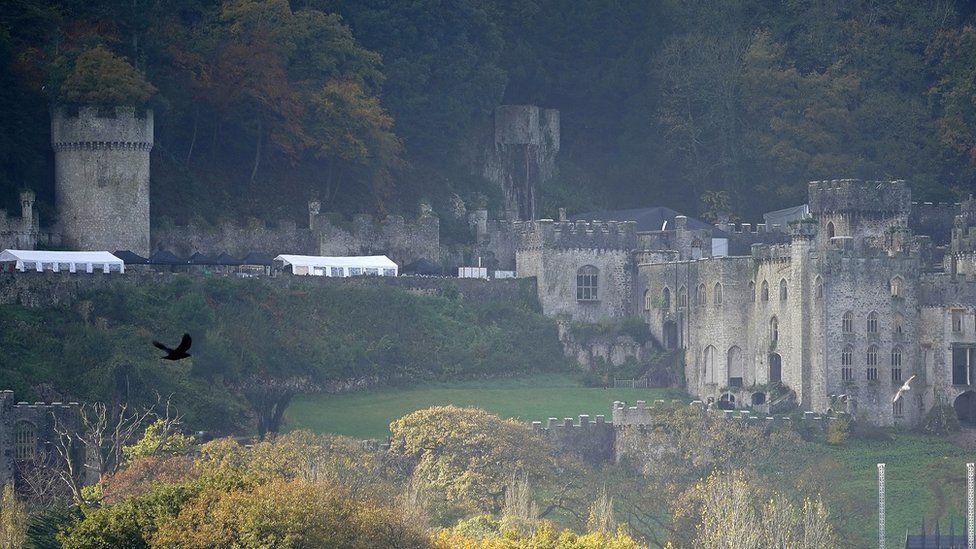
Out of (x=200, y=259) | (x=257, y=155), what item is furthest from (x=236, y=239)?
(x=257, y=155)

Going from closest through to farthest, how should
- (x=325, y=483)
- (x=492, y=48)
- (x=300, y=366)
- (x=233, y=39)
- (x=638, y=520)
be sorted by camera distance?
1. (x=325, y=483)
2. (x=638, y=520)
3. (x=300, y=366)
4. (x=233, y=39)
5. (x=492, y=48)

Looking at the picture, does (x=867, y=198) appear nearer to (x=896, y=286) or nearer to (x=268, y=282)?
(x=896, y=286)

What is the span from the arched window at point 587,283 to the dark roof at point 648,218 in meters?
4.14

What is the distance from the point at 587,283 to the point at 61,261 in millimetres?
→ 23791

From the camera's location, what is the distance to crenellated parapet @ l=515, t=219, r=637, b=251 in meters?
127

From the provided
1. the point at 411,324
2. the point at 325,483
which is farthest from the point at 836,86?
the point at 325,483

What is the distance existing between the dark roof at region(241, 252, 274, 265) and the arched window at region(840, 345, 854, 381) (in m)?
21.2

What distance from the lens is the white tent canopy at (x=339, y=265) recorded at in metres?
121

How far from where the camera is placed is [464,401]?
115 m

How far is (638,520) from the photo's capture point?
104 meters

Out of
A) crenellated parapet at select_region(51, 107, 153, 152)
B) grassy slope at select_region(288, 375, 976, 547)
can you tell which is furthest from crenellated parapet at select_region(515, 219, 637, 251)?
crenellated parapet at select_region(51, 107, 153, 152)

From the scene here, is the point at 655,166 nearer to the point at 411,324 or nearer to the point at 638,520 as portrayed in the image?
the point at 411,324

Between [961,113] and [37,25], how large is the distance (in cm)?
3920

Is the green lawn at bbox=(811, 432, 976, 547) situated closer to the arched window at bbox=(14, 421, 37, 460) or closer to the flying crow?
the flying crow
